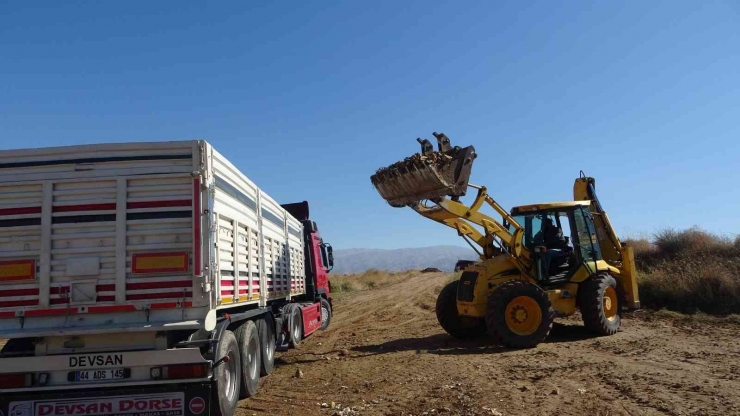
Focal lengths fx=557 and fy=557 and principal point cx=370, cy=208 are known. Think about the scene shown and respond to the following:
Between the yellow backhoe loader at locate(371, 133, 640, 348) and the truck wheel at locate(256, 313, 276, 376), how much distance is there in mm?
3271

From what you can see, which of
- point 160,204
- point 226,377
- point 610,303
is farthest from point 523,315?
point 160,204

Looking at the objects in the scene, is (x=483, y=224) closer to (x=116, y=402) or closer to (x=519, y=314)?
(x=519, y=314)

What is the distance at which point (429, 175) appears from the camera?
33.0ft

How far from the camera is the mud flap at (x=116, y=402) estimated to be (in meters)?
5.62

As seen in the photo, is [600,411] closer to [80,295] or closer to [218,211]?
[218,211]

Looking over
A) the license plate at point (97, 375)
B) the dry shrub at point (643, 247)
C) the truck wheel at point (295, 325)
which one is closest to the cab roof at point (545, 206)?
the truck wheel at point (295, 325)

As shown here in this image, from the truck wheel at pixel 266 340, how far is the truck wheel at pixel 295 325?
1.18 meters

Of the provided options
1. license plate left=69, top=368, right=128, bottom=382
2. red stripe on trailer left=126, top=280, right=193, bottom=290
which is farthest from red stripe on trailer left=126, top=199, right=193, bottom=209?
license plate left=69, top=368, right=128, bottom=382

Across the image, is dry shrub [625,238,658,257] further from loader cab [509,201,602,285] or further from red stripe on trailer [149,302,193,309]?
red stripe on trailer [149,302,193,309]

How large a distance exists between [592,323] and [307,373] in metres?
5.77

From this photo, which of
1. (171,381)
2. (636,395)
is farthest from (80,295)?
(636,395)

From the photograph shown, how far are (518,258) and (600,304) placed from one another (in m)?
1.79

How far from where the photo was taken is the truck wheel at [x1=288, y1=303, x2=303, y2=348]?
11.0 meters

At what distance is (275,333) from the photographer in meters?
10.0
